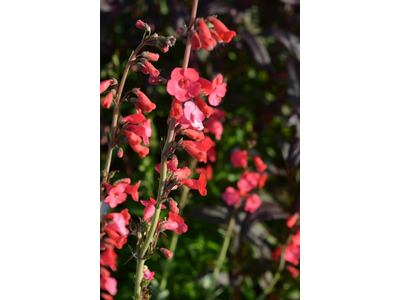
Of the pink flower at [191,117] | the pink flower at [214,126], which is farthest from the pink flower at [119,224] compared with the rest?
the pink flower at [214,126]

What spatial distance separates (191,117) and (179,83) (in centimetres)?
7

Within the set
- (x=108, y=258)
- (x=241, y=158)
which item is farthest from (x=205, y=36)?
(x=241, y=158)

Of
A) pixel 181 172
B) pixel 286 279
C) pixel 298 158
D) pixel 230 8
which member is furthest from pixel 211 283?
pixel 230 8

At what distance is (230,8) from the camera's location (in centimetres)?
148

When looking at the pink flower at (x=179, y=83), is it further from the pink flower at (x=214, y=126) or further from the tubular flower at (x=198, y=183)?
the pink flower at (x=214, y=126)

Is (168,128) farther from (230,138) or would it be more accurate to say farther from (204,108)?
(230,138)

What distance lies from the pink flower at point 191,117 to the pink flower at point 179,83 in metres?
0.05

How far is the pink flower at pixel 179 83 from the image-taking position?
0.63 meters

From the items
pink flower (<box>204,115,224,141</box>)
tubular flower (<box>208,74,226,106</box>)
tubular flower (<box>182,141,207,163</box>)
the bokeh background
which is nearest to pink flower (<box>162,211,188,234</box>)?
tubular flower (<box>182,141,207,163</box>)

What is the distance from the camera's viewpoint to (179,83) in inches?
25.5

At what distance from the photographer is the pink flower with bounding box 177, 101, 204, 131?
2.20ft
